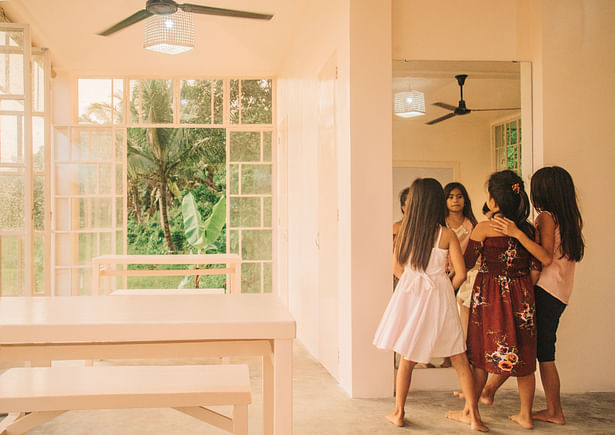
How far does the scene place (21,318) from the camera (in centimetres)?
176

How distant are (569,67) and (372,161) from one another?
1.46 metres

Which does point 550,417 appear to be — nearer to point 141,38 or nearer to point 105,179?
point 141,38

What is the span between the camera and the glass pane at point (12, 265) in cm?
416

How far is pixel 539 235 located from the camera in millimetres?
3324

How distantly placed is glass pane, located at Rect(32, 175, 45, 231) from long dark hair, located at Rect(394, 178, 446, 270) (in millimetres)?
2874

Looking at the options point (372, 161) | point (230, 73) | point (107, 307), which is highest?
point (230, 73)

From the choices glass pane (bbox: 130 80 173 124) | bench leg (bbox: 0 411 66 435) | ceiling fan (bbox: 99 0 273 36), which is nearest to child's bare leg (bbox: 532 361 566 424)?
bench leg (bbox: 0 411 66 435)

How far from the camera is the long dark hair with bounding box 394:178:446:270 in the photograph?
3.25 metres

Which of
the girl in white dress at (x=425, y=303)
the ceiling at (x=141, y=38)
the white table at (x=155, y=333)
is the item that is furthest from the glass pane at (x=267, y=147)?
the white table at (x=155, y=333)

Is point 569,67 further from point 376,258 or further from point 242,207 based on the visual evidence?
point 242,207

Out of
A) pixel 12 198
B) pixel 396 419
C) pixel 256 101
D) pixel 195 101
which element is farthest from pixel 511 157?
pixel 195 101

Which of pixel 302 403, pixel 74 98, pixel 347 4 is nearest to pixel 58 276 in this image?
pixel 74 98

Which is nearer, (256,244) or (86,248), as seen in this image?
(86,248)

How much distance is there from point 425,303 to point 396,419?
0.62 meters
